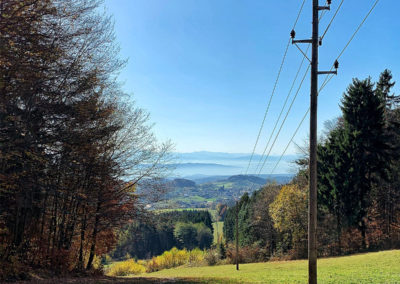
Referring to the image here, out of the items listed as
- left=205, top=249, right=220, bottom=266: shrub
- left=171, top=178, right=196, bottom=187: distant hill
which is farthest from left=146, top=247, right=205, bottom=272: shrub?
left=171, top=178, right=196, bottom=187: distant hill

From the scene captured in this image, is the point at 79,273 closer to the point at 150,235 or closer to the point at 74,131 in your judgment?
the point at 74,131

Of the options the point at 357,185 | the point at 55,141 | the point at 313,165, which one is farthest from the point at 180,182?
the point at 313,165

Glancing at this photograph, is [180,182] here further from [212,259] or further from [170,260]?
[212,259]

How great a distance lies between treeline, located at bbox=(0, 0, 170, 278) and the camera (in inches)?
365

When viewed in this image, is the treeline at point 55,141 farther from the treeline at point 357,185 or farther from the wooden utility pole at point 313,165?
the treeline at point 357,185

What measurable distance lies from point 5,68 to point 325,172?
35.8 meters

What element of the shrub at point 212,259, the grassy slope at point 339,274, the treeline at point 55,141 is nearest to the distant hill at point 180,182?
the treeline at point 55,141

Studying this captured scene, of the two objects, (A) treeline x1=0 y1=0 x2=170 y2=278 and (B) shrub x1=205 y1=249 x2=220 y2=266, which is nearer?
(A) treeline x1=0 y1=0 x2=170 y2=278

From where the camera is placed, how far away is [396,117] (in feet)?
115

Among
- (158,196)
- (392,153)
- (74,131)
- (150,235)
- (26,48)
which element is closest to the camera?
(26,48)

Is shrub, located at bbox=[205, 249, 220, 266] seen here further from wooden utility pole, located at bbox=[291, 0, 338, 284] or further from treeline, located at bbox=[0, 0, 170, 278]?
wooden utility pole, located at bbox=[291, 0, 338, 284]

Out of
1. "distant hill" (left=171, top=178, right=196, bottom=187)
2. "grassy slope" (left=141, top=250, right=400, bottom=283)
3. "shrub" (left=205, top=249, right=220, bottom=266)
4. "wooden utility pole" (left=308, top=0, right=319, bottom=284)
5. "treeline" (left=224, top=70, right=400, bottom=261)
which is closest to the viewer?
"wooden utility pole" (left=308, top=0, right=319, bottom=284)

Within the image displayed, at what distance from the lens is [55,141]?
1053cm

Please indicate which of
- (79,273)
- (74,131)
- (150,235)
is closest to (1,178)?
(74,131)
